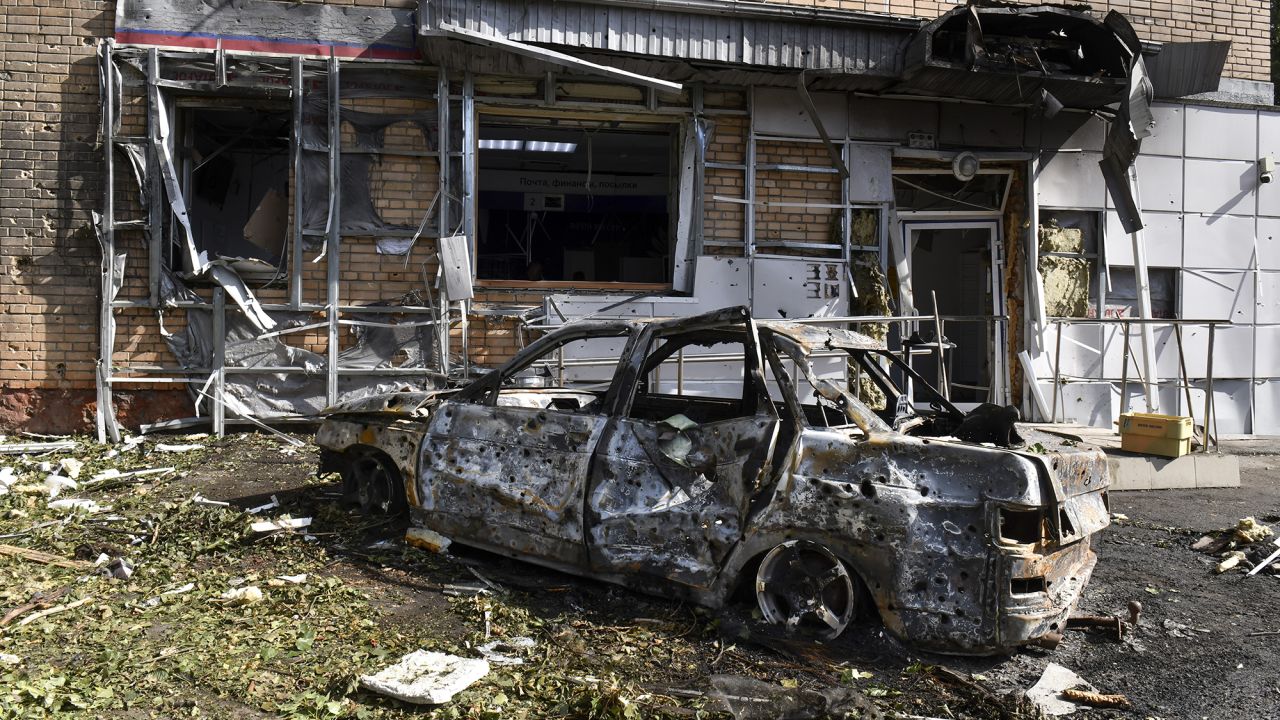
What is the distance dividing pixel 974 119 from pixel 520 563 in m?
7.58

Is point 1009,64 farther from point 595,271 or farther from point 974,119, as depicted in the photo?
point 595,271

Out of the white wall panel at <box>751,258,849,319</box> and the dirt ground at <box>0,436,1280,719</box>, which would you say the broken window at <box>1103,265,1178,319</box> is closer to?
the white wall panel at <box>751,258,849,319</box>

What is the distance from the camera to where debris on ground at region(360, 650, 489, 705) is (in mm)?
3203

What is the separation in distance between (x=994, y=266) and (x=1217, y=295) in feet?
8.64

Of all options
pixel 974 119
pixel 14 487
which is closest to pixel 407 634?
pixel 14 487

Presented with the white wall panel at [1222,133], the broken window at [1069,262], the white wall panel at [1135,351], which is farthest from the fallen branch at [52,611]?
the white wall panel at [1222,133]

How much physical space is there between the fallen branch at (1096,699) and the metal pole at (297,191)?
745 cm

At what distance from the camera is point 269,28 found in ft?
28.2

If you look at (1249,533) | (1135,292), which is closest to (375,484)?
(1249,533)

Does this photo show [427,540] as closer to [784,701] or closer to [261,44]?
[784,701]

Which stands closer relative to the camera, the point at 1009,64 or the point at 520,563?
the point at 520,563

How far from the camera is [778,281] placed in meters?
9.32

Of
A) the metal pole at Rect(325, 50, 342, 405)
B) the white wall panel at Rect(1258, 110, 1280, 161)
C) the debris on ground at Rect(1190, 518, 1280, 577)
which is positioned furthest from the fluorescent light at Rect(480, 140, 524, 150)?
the white wall panel at Rect(1258, 110, 1280, 161)

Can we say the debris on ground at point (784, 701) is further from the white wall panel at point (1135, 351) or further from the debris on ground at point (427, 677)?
the white wall panel at point (1135, 351)
